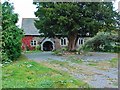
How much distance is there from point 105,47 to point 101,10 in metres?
2.30

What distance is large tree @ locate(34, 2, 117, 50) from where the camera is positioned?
8.64 m

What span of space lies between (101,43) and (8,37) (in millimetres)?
5694

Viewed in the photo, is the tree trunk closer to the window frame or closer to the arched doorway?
the arched doorway

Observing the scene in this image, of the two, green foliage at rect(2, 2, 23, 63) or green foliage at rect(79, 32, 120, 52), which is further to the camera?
green foliage at rect(79, 32, 120, 52)

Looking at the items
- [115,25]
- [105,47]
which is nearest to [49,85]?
[115,25]

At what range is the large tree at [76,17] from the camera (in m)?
8.64

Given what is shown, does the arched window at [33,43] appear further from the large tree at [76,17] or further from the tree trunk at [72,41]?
the large tree at [76,17]

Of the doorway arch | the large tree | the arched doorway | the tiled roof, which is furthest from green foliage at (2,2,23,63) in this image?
the arched doorway

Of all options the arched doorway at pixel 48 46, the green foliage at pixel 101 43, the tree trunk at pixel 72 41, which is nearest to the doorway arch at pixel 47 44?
the arched doorway at pixel 48 46

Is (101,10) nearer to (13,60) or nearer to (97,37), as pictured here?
(97,37)

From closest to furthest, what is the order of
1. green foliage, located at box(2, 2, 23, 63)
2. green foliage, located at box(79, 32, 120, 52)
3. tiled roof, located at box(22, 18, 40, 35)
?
green foliage, located at box(2, 2, 23, 63), green foliage, located at box(79, 32, 120, 52), tiled roof, located at box(22, 18, 40, 35)

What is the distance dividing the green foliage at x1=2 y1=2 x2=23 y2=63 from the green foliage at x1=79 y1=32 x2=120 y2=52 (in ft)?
14.8

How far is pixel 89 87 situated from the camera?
2.99 metres

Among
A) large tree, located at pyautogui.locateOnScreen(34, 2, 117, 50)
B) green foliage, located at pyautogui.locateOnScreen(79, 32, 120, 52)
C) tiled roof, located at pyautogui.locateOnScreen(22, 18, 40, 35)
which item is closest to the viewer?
large tree, located at pyautogui.locateOnScreen(34, 2, 117, 50)
